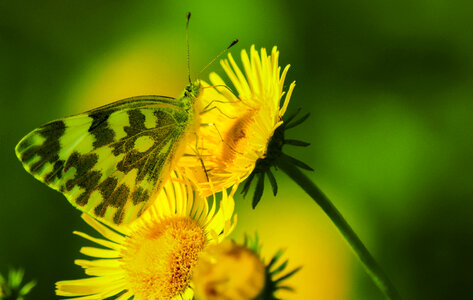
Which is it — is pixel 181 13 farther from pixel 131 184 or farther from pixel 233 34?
pixel 131 184

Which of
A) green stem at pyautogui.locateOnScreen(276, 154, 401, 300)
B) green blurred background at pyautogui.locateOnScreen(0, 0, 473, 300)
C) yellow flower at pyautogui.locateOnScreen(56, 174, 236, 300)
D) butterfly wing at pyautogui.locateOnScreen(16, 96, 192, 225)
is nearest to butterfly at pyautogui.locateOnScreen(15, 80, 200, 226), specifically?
butterfly wing at pyautogui.locateOnScreen(16, 96, 192, 225)

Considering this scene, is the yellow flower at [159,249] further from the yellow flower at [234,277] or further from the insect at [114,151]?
the yellow flower at [234,277]

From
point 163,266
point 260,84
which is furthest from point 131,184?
point 260,84

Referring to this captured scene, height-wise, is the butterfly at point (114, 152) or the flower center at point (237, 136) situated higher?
the butterfly at point (114, 152)

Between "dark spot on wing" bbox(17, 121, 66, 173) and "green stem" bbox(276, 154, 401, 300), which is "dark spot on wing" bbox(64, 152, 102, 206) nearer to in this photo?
"dark spot on wing" bbox(17, 121, 66, 173)

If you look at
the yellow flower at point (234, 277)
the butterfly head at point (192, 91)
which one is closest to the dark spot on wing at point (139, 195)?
the butterfly head at point (192, 91)

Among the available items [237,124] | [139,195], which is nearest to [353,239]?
[237,124]

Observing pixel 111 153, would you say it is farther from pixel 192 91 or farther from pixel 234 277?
pixel 234 277
